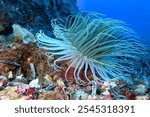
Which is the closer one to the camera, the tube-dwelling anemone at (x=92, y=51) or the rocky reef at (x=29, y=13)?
the tube-dwelling anemone at (x=92, y=51)

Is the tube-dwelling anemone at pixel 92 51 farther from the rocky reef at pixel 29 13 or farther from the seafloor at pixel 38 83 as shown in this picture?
the rocky reef at pixel 29 13

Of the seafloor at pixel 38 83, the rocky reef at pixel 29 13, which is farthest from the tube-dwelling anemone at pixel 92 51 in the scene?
the rocky reef at pixel 29 13

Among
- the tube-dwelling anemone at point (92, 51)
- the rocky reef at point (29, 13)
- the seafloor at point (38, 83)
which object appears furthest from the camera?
the rocky reef at point (29, 13)

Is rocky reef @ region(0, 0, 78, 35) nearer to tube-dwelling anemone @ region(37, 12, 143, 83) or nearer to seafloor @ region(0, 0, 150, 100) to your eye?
seafloor @ region(0, 0, 150, 100)

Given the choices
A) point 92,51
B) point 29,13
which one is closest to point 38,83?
point 92,51

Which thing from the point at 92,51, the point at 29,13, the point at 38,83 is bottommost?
the point at 38,83

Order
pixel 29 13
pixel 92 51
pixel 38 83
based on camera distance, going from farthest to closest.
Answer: pixel 29 13 → pixel 92 51 → pixel 38 83

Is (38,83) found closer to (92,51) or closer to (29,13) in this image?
(92,51)

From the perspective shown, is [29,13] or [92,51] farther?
[29,13]

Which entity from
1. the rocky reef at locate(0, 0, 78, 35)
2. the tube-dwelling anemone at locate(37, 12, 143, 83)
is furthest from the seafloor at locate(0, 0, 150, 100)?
the rocky reef at locate(0, 0, 78, 35)

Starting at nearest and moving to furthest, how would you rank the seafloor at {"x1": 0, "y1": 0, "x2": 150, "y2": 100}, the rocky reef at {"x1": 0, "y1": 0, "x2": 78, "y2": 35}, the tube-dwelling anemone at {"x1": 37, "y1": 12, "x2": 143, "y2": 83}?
the seafloor at {"x1": 0, "y1": 0, "x2": 150, "y2": 100}
the tube-dwelling anemone at {"x1": 37, "y1": 12, "x2": 143, "y2": 83}
the rocky reef at {"x1": 0, "y1": 0, "x2": 78, "y2": 35}

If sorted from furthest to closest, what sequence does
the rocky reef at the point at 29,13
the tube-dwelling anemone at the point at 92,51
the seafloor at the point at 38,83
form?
1. the rocky reef at the point at 29,13
2. the tube-dwelling anemone at the point at 92,51
3. the seafloor at the point at 38,83

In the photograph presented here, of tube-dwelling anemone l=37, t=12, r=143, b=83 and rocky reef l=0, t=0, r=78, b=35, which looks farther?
rocky reef l=0, t=0, r=78, b=35

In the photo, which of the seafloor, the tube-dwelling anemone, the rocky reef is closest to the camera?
the seafloor
